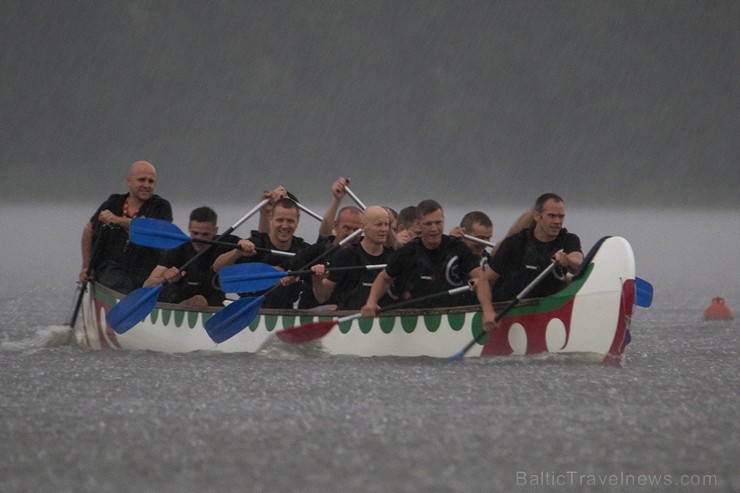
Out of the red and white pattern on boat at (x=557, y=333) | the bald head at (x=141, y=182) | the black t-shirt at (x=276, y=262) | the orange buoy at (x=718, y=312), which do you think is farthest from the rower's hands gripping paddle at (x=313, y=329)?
the orange buoy at (x=718, y=312)

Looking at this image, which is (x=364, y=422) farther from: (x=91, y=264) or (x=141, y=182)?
(x=91, y=264)

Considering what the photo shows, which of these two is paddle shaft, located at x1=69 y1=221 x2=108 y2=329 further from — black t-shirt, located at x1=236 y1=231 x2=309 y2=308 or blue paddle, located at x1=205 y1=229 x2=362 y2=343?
blue paddle, located at x1=205 y1=229 x2=362 y2=343

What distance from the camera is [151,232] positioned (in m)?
7.98

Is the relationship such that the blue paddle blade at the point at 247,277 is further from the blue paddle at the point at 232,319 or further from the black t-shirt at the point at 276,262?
the black t-shirt at the point at 276,262

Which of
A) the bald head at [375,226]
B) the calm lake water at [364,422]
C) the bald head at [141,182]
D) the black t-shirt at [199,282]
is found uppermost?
the bald head at [141,182]

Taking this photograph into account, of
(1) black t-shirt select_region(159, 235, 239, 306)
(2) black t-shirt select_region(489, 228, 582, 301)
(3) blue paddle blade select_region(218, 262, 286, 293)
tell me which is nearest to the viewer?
(2) black t-shirt select_region(489, 228, 582, 301)

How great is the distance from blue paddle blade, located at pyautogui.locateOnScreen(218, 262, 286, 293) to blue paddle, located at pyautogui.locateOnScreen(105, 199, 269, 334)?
36 centimetres

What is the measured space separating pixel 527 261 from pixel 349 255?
1.16 meters

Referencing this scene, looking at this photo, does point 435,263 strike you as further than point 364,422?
Yes

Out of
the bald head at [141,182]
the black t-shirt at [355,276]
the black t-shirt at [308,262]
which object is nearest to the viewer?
the black t-shirt at [355,276]

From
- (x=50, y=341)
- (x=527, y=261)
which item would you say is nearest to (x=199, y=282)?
(x=50, y=341)

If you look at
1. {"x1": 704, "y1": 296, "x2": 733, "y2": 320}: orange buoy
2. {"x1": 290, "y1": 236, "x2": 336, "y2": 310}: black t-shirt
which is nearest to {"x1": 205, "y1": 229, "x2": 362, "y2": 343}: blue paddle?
{"x1": 290, "y1": 236, "x2": 336, "y2": 310}: black t-shirt

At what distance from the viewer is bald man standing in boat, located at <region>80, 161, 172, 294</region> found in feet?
27.1

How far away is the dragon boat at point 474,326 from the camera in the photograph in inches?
261
